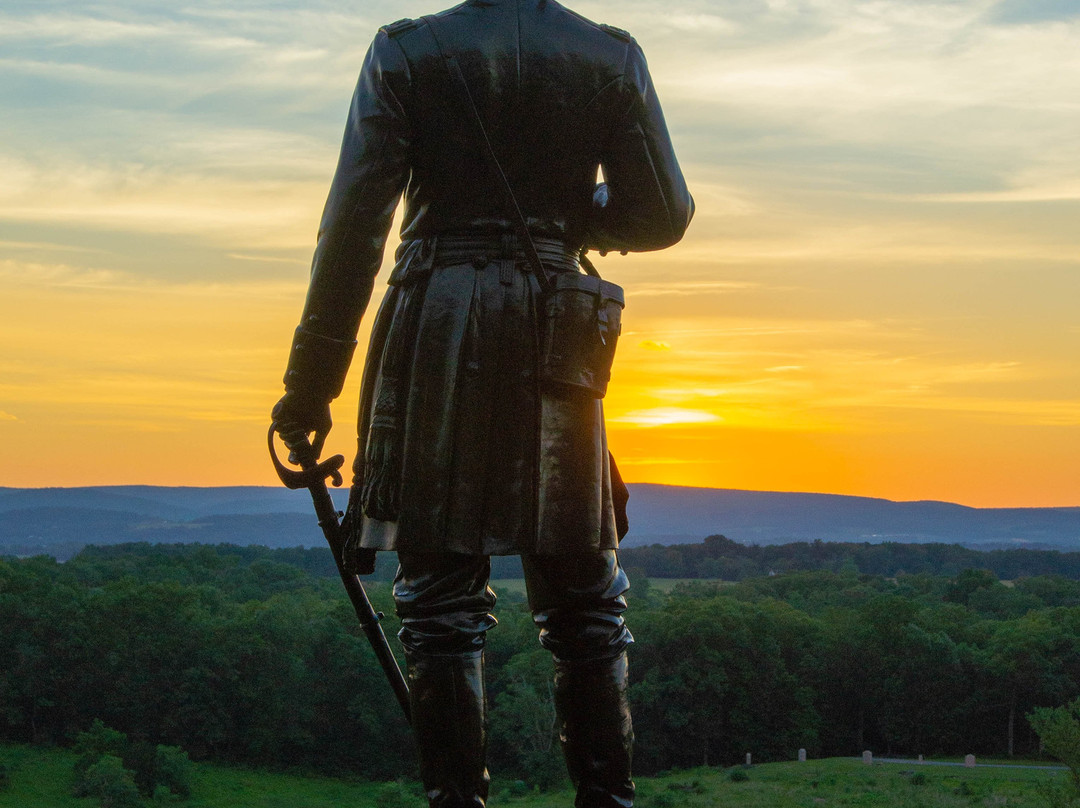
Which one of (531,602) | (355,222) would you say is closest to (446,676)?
(531,602)

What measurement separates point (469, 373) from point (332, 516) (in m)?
0.98

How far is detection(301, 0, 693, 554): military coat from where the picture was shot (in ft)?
18.8

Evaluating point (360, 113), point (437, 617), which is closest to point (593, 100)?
point (360, 113)

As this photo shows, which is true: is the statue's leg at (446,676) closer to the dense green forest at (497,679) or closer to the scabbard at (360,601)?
Answer: the scabbard at (360,601)

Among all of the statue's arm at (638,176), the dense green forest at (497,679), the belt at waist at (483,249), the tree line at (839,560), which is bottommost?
the dense green forest at (497,679)

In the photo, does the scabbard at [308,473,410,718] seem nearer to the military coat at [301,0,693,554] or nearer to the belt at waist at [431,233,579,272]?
the military coat at [301,0,693,554]

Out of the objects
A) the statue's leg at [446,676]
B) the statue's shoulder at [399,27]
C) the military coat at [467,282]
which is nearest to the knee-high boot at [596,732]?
the statue's leg at [446,676]

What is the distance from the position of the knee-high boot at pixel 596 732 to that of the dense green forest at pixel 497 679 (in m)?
88.9

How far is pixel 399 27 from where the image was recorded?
5.80m

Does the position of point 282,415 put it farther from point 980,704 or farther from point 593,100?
point 980,704

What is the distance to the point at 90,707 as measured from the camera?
330 feet

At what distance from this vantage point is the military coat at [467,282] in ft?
18.8

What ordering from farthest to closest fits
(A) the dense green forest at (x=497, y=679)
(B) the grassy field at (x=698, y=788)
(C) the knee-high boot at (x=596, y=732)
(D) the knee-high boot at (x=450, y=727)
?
(A) the dense green forest at (x=497, y=679), (B) the grassy field at (x=698, y=788), (C) the knee-high boot at (x=596, y=732), (D) the knee-high boot at (x=450, y=727)

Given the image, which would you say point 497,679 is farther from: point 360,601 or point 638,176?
point 638,176
